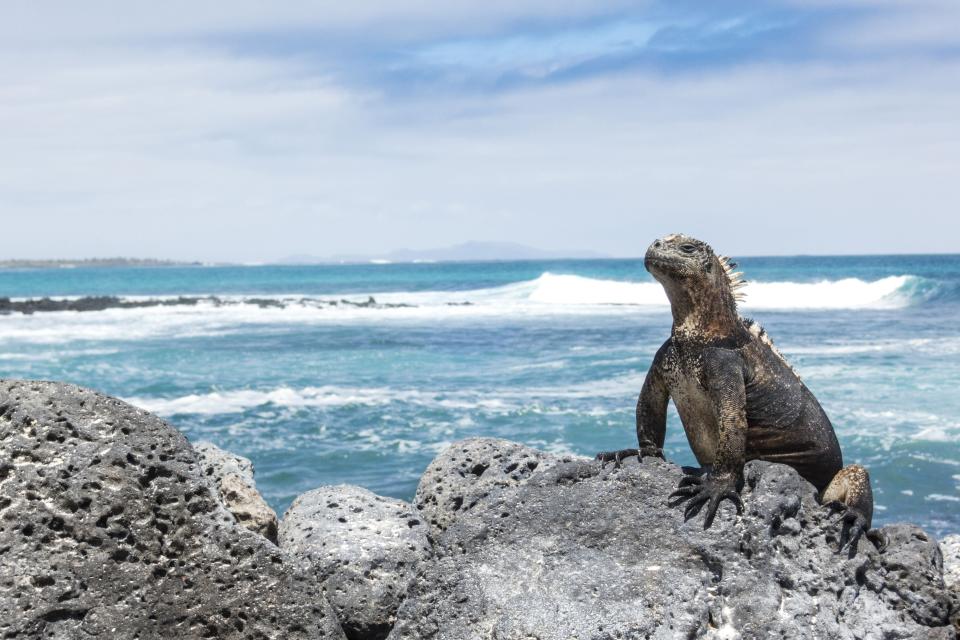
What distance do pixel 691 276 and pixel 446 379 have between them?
13.2m

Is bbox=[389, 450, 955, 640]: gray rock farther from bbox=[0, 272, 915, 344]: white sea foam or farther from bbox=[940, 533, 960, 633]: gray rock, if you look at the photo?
bbox=[0, 272, 915, 344]: white sea foam

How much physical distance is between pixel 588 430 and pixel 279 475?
142 inches

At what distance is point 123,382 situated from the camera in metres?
17.4

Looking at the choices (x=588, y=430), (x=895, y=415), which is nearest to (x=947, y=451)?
(x=895, y=415)

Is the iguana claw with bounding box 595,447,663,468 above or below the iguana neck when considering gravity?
below

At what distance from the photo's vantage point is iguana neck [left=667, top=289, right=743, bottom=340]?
13.8ft

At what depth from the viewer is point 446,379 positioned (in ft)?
56.6

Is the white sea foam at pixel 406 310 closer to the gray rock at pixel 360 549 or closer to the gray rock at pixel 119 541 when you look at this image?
the gray rock at pixel 360 549

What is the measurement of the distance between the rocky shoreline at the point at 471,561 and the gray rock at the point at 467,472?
1.26 m

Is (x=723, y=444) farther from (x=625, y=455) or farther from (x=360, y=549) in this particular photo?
(x=360, y=549)

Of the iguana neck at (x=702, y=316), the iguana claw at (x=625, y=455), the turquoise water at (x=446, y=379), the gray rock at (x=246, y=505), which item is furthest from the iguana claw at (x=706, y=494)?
the turquoise water at (x=446, y=379)

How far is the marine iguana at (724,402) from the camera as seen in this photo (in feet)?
13.3

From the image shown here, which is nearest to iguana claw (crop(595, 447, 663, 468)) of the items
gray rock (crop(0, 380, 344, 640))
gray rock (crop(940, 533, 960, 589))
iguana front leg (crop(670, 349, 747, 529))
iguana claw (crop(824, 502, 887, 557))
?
iguana front leg (crop(670, 349, 747, 529))

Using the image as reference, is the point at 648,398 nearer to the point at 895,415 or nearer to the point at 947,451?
the point at 947,451
